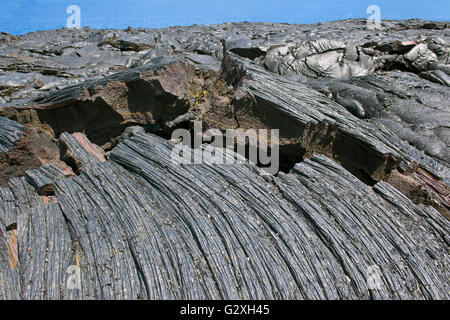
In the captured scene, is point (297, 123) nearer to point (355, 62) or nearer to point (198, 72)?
point (198, 72)

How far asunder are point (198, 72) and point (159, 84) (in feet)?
3.96

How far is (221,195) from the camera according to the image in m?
4.34

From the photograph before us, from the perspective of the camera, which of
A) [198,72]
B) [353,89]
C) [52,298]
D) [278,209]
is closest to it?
[52,298]

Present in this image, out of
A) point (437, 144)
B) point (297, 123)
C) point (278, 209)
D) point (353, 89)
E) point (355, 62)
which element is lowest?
point (278, 209)

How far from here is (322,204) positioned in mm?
4254

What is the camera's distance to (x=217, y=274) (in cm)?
342

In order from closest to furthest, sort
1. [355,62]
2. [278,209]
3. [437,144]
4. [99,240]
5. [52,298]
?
1. [52,298]
2. [99,240]
3. [278,209]
4. [437,144]
5. [355,62]

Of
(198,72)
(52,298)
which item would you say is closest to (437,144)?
(198,72)

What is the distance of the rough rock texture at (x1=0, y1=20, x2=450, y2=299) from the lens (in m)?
3.42

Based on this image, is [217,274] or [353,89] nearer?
[217,274]

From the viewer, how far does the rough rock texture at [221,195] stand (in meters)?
3.42
